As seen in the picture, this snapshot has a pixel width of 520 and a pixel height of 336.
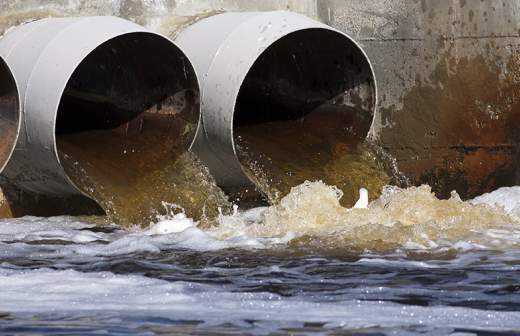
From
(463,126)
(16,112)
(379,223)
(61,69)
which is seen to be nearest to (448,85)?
(463,126)

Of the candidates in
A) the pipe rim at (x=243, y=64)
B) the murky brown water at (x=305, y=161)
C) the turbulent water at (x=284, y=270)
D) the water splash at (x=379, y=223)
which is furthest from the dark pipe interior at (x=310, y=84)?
the water splash at (x=379, y=223)

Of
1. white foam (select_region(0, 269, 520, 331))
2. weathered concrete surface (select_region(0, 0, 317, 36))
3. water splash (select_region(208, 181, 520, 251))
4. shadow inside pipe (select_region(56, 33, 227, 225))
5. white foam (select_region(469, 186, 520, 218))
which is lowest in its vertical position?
white foam (select_region(469, 186, 520, 218))

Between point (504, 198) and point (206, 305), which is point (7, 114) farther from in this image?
point (504, 198)

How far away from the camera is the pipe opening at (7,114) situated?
24.9ft

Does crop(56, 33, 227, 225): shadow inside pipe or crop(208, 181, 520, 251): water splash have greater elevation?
crop(56, 33, 227, 225): shadow inside pipe

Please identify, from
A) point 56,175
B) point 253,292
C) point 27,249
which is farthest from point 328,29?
point 253,292

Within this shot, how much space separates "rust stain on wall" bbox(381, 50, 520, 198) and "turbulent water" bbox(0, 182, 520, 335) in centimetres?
26

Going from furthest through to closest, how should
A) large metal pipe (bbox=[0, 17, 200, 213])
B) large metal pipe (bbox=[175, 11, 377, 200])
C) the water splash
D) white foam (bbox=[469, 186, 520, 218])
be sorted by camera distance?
white foam (bbox=[469, 186, 520, 218]), large metal pipe (bbox=[175, 11, 377, 200]), large metal pipe (bbox=[0, 17, 200, 213]), the water splash

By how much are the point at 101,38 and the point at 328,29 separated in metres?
1.65

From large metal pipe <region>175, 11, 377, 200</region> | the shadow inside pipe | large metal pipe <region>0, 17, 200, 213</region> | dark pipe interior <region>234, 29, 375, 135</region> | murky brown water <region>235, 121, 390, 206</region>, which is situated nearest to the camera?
large metal pipe <region>0, 17, 200, 213</region>

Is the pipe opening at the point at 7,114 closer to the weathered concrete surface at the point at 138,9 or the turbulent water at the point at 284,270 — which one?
the turbulent water at the point at 284,270

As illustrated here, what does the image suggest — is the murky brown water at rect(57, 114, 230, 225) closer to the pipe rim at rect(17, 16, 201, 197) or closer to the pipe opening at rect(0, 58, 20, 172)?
the pipe rim at rect(17, 16, 201, 197)

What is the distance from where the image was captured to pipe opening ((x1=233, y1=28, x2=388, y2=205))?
870 cm

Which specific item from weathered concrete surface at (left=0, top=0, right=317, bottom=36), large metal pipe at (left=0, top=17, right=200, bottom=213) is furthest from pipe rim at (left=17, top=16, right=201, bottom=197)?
weathered concrete surface at (left=0, top=0, right=317, bottom=36)
